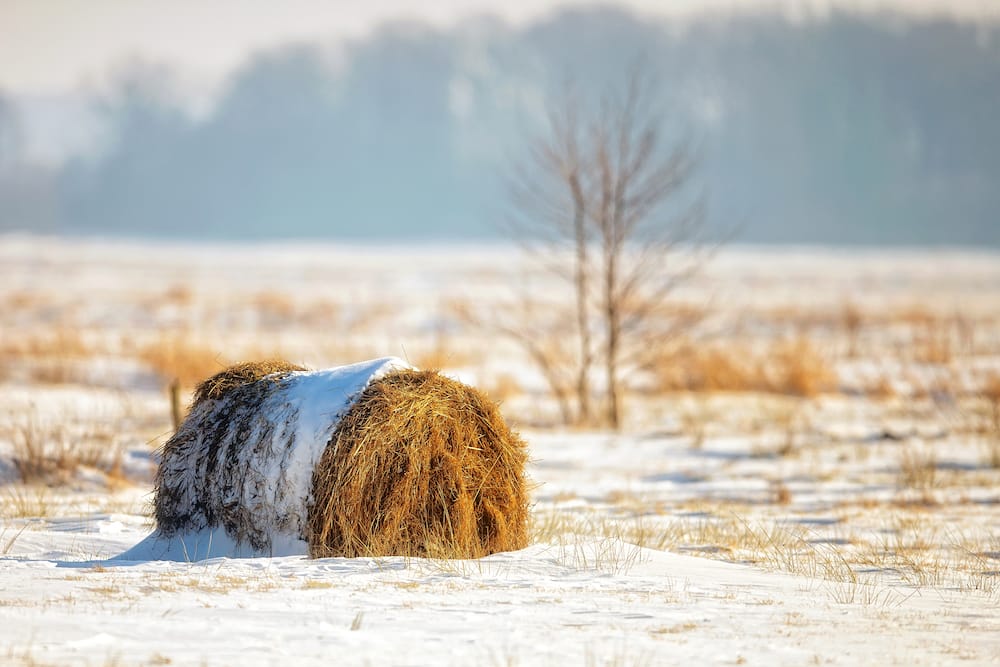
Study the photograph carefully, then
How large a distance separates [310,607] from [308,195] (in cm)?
14310

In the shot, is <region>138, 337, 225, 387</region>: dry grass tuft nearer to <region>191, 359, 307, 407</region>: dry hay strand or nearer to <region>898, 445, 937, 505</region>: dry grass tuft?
<region>898, 445, 937, 505</region>: dry grass tuft

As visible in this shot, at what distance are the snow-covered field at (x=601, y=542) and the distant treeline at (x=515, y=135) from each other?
108609mm

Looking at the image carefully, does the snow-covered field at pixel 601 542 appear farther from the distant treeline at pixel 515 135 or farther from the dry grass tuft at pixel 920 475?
the distant treeline at pixel 515 135

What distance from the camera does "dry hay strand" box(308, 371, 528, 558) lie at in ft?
20.6

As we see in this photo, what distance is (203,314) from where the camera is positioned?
29375 mm

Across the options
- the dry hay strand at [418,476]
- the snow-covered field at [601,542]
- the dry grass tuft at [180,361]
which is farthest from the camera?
the dry grass tuft at [180,361]

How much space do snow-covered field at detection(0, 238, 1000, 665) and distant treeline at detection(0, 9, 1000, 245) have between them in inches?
4276

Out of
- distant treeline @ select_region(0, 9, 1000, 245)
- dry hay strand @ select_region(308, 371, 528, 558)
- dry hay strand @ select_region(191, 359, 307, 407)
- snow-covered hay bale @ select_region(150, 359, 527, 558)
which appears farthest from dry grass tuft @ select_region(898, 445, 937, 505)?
distant treeline @ select_region(0, 9, 1000, 245)

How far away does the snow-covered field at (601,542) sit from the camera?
4.95m

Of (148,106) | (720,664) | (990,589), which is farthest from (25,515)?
(148,106)

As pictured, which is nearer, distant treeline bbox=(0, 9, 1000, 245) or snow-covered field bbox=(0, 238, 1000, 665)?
snow-covered field bbox=(0, 238, 1000, 665)

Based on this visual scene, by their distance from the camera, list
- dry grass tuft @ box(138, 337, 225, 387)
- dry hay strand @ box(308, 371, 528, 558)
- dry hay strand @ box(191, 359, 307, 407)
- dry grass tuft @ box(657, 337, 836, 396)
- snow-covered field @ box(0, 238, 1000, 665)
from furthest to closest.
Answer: dry grass tuft @ box(657, 337, 836, 396), dry grass tuft @ box(138, 337, 225, 387), dry hay strand @ box(191, 359, 307, 407), dry hay strand @ box(308, 371, 528, 558), snow-covered field @ box(0, 238, 1000, 665)

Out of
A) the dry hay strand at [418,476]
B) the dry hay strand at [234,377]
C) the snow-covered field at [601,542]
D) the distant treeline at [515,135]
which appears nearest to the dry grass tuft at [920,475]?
the snow-covered field at [601,542]

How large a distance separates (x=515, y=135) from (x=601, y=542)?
136210 mm
